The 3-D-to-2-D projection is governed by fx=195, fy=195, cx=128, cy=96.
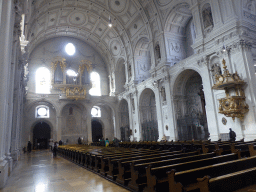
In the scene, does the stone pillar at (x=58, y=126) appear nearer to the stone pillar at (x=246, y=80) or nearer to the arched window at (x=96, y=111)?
the arched window at (x=96, y=111)

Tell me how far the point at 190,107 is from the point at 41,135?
20.2 m

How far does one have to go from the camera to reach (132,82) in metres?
22.9

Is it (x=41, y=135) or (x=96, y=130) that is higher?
(x=96, y=130)

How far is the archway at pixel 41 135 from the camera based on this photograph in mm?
26391

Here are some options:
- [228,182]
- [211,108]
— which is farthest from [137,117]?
[228,182]

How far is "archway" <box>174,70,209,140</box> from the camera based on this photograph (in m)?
16.5

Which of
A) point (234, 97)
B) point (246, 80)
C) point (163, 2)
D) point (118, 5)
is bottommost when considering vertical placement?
point (234, 97)

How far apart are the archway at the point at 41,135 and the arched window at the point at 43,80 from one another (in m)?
4.74

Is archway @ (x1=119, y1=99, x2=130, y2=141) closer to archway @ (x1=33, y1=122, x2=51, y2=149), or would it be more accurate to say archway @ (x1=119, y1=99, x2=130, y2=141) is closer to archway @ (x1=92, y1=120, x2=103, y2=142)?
archway @ (x1=92, y1=120, x2=103, y2=142)

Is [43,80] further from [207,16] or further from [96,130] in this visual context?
[207,16]

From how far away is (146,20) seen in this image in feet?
65.4

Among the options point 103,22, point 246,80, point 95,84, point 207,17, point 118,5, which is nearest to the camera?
point 246,80

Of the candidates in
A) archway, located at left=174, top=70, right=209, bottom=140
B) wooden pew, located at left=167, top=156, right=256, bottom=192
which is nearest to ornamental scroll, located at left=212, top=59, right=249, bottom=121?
archway, located at left=174, top=70, right=209, bottom=140

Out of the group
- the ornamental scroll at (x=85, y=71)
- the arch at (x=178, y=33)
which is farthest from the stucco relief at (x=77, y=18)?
the arch at (x=178, y=33)
